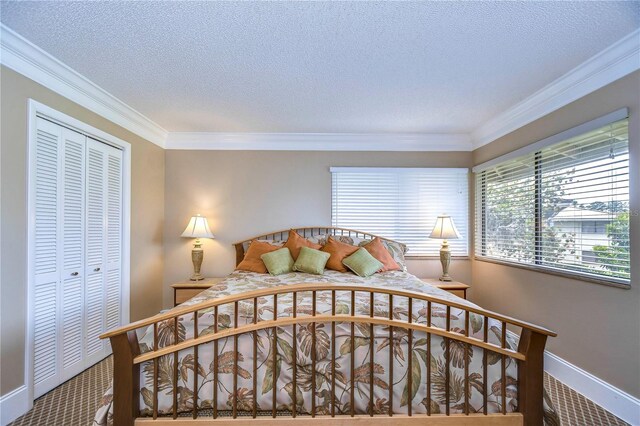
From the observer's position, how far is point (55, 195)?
226cm

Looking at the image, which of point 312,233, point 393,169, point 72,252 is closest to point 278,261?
point 312,233

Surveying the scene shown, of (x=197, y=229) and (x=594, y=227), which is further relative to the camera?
(x=197, y=229)

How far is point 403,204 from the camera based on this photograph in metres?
3.82

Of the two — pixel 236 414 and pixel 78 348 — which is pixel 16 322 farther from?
pixel 236 414

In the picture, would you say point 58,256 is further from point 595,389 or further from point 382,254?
point 595,389

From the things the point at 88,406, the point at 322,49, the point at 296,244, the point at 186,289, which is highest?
the point at 322,49

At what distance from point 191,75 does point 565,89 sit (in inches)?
121

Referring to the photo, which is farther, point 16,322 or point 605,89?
point 605,89

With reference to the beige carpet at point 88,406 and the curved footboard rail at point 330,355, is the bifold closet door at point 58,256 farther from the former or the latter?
the curved footboard rail at point 330,355

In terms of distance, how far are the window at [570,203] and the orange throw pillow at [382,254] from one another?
1.24 m

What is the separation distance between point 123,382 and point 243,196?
2612 mm

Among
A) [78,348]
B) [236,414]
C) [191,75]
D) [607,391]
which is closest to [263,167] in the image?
[191,75]

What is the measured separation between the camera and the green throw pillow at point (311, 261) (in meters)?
3.01

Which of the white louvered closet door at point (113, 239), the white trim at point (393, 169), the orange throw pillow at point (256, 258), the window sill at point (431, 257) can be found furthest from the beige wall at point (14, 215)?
the window sill at point (431, 257)
